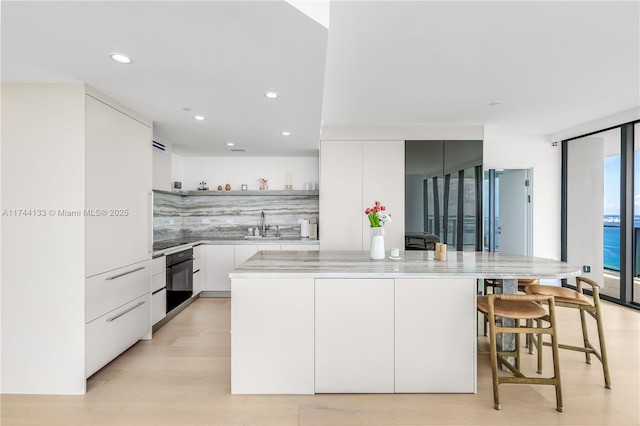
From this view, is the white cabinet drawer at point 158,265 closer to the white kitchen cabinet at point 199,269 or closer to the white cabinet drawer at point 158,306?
the white cabinet drawer at point 158,306

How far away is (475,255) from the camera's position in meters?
3.12

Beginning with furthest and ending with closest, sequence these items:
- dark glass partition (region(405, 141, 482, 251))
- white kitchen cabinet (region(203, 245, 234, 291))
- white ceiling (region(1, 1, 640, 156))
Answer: white kitchen cabinet (region(203, 245, 234, 291)) < dark glass partition (region(405, 141, 482, 251)) < white ceiling (region(1, 1, 640, 156))

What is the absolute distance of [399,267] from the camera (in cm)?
250

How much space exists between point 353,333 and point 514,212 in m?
4.70

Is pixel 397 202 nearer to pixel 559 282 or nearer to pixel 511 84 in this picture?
pixel 511 84

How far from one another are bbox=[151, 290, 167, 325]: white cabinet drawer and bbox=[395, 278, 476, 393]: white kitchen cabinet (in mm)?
2553

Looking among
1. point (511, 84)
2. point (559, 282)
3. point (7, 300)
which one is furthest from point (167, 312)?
point (559, 282)

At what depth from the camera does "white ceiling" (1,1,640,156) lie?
1638 millimetres

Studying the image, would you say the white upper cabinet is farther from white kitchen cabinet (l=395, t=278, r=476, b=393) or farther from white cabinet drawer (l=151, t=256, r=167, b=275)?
white kitchen cabinet (l=395, t=278, r=476, b=393)

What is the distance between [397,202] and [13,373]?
4.24m

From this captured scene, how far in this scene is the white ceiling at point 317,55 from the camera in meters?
1.64

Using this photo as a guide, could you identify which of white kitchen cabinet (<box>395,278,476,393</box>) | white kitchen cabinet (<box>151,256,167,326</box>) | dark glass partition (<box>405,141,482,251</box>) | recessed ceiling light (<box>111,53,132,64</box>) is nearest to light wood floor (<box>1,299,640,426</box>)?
white kitchen cabinet (<box>395,278,476,393</box>)

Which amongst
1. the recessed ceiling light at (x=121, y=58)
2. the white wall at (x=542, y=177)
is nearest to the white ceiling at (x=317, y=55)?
the recessed ceiling light at (x=121, y=58)

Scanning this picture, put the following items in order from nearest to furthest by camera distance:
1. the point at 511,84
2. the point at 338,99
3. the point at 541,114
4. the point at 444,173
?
Result: the point at 511,84, the point at 338,99, the point at 541,114, the point at 444,173
